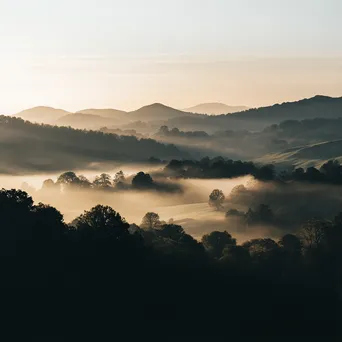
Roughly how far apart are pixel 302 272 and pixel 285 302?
20273mm

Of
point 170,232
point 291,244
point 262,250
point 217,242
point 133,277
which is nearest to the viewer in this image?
point 133,277

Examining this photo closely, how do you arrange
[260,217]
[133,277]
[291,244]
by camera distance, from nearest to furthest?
[133,277], [291,244], [260,217]

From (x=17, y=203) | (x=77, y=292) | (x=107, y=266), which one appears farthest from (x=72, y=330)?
(x=17, y=203)

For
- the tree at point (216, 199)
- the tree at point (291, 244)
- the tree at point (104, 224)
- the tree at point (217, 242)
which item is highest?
the tree at point (216, 199)

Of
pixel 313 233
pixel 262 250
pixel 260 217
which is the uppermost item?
pixel 260 217

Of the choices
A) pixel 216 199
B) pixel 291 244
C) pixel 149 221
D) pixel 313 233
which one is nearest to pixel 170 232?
pixel 291 244

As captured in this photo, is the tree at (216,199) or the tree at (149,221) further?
the tree at (216,199)

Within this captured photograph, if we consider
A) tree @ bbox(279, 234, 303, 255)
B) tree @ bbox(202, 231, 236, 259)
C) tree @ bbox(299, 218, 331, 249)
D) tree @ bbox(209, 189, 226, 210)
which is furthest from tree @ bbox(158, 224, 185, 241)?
tree @ bbox(209, 189, 226, 210)

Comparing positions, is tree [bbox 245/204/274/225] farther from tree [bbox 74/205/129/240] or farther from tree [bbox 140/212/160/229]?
tree [bbox 74/205/129/240]

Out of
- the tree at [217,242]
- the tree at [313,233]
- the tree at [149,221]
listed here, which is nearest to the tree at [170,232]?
the tree at [217,242]

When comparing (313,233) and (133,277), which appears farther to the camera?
(313,233)

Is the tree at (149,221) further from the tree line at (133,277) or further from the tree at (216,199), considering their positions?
the tree at (216,199)

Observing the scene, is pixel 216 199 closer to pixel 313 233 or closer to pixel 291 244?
pixel 313 233

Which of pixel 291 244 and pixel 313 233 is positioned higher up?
pixel 313 233
